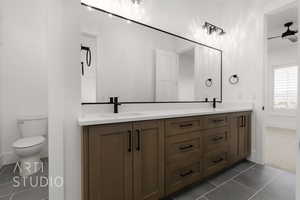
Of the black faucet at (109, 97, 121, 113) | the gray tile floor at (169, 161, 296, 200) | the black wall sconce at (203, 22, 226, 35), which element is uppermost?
the black wall sconce at (203, 22, 226, 35)

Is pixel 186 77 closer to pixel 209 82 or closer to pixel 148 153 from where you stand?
pixel 209 82

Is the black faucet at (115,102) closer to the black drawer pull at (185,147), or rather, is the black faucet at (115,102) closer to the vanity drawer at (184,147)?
the vanity drawer at (184,147)

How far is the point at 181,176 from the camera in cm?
160

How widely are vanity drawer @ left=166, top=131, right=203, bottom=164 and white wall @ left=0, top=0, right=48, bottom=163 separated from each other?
2337 millimetres

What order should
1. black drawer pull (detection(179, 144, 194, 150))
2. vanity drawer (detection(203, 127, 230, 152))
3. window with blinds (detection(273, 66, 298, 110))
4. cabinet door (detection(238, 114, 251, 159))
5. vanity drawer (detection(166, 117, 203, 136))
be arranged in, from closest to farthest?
vanity drawer (detection(166, 117, 203, 136)) < black drawer pull (detection(179, 144, 194, 150)) < vanity drawer (detection(203, 127, 230, 152)) < cabinet door (detection(238, 114, 251, 159)) < window with blinds (detection(273, 66, 298, 110))

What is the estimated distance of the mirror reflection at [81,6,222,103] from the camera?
1649 mm

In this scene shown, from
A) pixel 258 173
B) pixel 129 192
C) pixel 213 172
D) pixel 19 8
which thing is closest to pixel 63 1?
pixel 129 192

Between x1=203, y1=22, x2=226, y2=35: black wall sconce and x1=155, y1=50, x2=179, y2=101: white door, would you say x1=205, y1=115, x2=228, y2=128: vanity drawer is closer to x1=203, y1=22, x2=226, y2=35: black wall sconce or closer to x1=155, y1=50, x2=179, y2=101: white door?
x1=155, y1=50, x2=179, y2=101: white door

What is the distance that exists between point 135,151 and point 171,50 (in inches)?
63.1

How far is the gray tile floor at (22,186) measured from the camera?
1.59 metres

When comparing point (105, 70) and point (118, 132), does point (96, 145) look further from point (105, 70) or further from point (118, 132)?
point (105, 70)

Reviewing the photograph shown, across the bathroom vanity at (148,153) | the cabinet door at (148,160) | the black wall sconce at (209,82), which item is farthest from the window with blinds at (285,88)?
the cabinet door at (148,160)

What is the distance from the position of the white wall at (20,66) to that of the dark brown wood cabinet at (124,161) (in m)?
2.06

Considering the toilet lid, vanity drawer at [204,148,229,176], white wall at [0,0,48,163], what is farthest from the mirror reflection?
white wall at [0,0,48,163]
